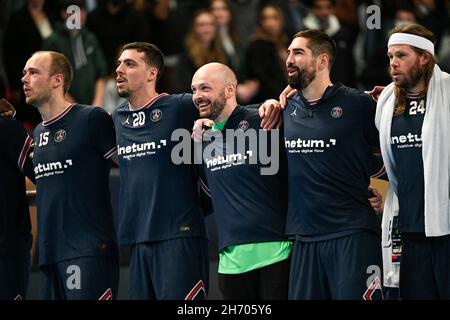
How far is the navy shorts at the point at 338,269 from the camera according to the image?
860cm

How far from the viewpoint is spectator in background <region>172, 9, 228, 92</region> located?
539 inches

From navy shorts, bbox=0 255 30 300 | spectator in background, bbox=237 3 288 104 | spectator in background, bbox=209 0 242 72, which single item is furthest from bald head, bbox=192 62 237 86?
spectator in background, bbox=209 0 242 72

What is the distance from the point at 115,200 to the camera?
1180cm

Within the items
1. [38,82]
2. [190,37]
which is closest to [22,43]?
[190,37]

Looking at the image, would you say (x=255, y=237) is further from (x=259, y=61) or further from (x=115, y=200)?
(x=259, y=61)

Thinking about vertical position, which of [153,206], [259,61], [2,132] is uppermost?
[259,61]

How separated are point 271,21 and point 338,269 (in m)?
6.22

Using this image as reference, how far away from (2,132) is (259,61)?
490 cm

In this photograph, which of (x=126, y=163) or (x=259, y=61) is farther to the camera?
(x=259, y=61)

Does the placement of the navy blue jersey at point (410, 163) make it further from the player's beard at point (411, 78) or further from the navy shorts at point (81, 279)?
the navy shorts at point (81, 279)

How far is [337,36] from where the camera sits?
14.6 m

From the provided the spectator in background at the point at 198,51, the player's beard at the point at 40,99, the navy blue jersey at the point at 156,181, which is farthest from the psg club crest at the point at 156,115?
the spectator in background at the point at 198,51
